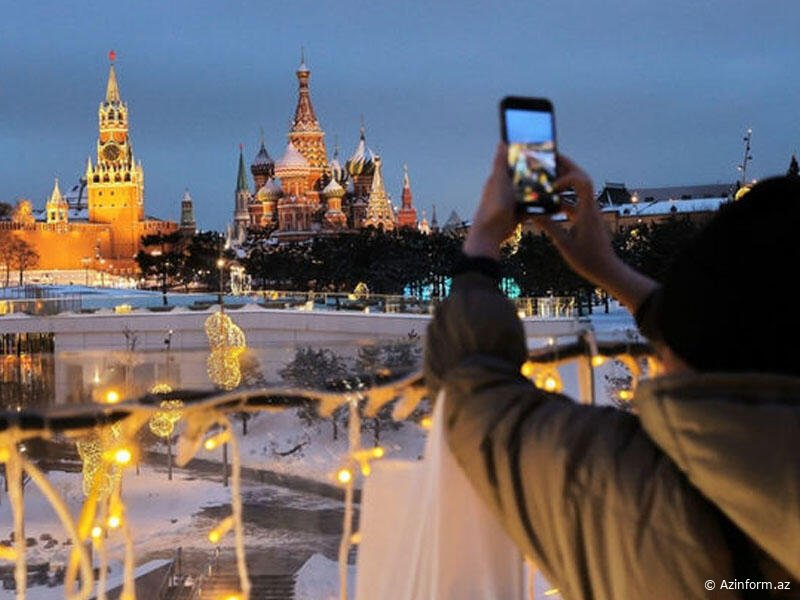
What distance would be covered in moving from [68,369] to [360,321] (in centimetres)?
628

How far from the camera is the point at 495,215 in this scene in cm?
122

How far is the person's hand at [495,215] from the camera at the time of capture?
1.22m

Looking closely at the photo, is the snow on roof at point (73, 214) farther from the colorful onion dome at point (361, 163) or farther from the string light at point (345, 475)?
the string light at point (345, 475)

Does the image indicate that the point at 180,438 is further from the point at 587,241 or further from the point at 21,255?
the point at 21,255

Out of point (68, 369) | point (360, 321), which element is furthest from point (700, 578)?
point (360, 321)

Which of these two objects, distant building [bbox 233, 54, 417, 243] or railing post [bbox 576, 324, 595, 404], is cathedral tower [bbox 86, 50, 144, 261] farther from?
railing post [bbox 576, 324, 595, 404]

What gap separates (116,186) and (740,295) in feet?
211

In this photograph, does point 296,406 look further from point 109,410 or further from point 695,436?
point 695,436

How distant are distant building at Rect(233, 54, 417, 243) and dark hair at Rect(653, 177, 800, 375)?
147 feet

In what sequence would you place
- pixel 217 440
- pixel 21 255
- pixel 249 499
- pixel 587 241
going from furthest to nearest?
1. pixel 21 255
2. pixel 249 499
3. pixel 217 440
4. pixel 587 241

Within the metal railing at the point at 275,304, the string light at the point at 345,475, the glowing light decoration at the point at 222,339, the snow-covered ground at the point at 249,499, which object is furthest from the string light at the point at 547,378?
the metal railing at the point at 275,304

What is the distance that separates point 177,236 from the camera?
5247 centimetres

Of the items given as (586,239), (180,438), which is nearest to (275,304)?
(180,438)

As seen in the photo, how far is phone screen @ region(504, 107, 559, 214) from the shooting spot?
4.00 feet
